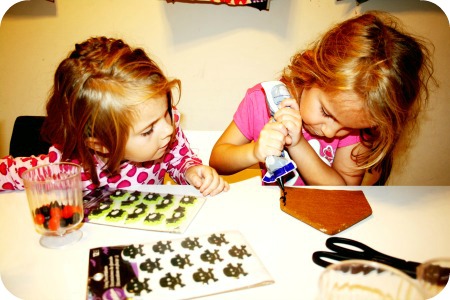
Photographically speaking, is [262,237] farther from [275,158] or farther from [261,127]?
[261,127]

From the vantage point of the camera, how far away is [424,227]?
0.73 metres

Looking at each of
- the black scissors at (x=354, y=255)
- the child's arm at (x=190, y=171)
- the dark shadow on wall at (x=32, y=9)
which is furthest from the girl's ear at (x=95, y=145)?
the dark shadow on wall at (x=32, y=9)

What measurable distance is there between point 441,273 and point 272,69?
4.74 ft

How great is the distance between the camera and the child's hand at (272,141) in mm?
889

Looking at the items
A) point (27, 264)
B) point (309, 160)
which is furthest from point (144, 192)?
point (309, 160)

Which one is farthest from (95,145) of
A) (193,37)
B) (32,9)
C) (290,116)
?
(32,9)

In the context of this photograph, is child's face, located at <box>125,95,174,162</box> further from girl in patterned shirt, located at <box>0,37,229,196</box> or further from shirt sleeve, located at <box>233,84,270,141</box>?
shirt sleeve, located at <box>233,84,270,141</box>

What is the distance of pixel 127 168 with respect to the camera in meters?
1.06

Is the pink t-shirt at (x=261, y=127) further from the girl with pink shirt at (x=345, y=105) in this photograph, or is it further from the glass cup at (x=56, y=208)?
the glass cup at (x=56, y=208)

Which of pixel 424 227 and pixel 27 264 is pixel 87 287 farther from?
pixel 424 227

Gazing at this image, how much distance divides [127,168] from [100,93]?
33 centimetres

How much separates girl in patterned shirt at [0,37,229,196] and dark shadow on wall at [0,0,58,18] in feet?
3.33

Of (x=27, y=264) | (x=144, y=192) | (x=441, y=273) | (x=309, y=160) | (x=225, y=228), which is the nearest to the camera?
(x=441, y=273)

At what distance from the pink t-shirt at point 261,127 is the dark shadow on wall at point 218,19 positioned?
23.1 inches
